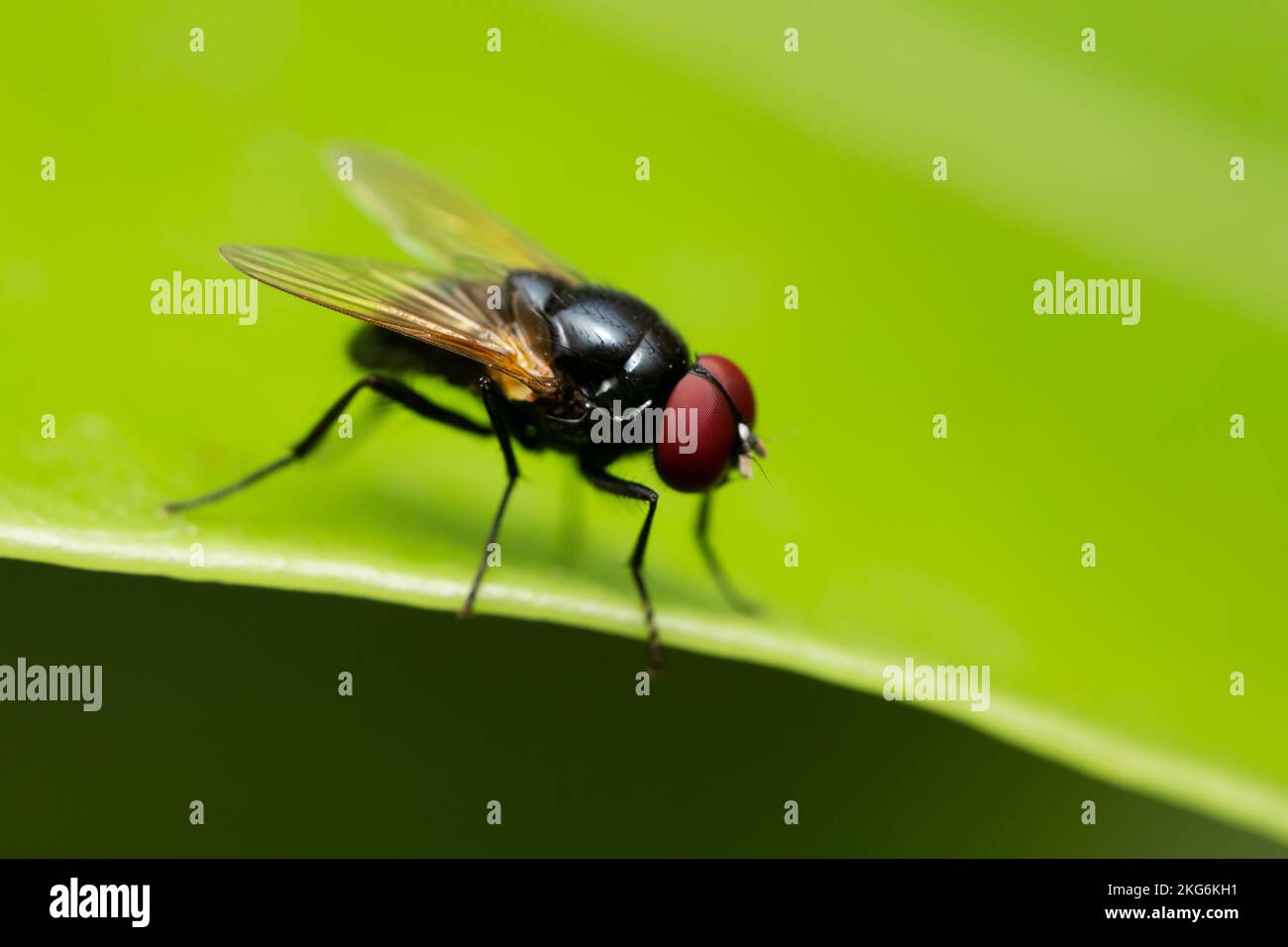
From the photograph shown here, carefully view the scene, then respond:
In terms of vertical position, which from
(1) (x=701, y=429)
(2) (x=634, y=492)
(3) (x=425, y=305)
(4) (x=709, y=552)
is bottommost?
(4) (x=709, y=552)

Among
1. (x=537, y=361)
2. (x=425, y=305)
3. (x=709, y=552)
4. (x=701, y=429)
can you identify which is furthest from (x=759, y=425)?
(x=425, y=305)

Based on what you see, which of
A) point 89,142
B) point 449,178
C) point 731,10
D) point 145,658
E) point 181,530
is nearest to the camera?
point 181,530

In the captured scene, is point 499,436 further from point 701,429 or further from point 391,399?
point 701,429

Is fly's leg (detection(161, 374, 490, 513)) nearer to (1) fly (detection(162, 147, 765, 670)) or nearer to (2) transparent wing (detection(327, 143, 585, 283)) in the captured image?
(1) fly (detection(162, 147, 765, 670))

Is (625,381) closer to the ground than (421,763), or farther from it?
farther from it

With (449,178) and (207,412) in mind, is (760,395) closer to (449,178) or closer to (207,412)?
(449,178)
